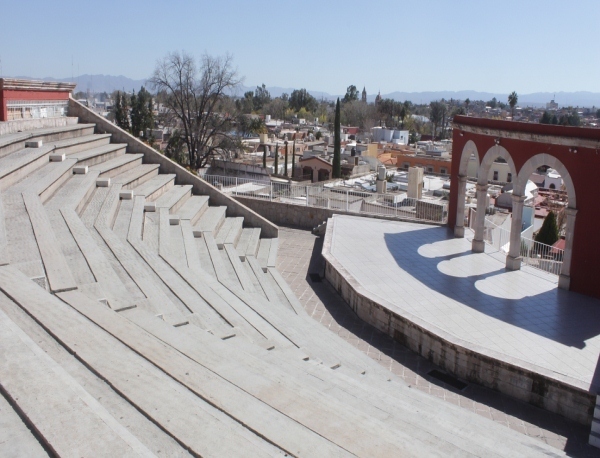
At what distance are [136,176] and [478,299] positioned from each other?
25.2 feet

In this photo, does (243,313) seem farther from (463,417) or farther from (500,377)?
(500,377)

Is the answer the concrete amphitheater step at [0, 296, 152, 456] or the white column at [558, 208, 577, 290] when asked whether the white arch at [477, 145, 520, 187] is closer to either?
the white column at [558, 208, 577, 290]

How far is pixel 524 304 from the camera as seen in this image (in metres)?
9.14

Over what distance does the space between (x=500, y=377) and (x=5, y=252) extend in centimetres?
610

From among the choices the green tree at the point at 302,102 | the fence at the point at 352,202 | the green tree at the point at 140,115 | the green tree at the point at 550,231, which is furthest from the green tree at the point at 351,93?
the fence at the point at 352,202

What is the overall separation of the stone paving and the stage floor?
1.63ft

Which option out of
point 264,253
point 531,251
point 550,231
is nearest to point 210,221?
point 264,253

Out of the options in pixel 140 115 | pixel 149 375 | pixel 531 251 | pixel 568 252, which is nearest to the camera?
pixel 149 375

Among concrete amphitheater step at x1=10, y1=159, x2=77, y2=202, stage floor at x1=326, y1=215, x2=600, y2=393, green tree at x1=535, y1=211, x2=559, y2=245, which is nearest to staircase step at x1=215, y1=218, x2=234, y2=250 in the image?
stage floor at x1=326, y1=215, x2=600, y2=393

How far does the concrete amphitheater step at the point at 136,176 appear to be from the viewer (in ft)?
37.3

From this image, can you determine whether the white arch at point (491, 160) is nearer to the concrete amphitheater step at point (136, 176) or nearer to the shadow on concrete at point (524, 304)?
the shadow on concrete at point (524, 304)

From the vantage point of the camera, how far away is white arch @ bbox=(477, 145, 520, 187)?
36.5 ft

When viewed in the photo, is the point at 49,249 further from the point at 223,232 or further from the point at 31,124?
the point at 31,124

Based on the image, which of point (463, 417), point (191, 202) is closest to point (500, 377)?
point (463, 417)
